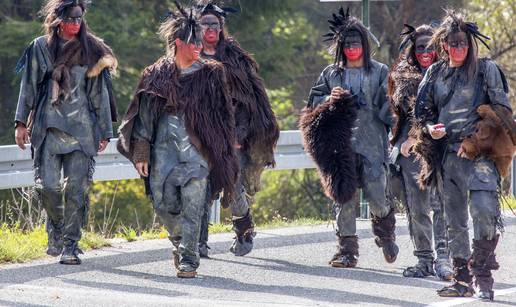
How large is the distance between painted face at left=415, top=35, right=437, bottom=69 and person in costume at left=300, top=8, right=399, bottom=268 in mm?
332

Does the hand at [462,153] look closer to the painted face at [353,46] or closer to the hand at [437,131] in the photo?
the hand at [437,131]

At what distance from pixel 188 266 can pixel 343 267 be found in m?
1.42

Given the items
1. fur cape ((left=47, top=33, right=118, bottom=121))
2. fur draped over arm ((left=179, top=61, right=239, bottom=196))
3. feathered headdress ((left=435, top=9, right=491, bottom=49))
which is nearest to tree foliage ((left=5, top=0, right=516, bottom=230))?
fur cape ((left=47, top=33, right=118, bottom=121))

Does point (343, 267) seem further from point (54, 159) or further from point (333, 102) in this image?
point (54, 159)

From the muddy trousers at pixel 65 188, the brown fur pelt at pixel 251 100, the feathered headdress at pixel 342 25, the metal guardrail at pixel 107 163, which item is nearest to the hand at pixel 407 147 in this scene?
the feathered headdress at pixel 342 25

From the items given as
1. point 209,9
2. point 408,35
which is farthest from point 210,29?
point 408,35

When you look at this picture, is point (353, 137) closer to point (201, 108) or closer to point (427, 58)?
point (427, 58)

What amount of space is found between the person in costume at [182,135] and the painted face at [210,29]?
41.9 inches

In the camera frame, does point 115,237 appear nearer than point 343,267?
No

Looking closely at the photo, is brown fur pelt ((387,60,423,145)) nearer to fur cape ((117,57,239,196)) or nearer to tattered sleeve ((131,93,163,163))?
fur cape ((117,57,239,196))

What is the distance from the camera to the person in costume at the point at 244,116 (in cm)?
1227

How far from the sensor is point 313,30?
1347 inches

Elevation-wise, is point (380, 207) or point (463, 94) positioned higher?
point (463, 94)

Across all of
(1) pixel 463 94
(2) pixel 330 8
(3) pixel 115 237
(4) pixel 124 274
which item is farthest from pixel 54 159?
(2) pixel 330 8
